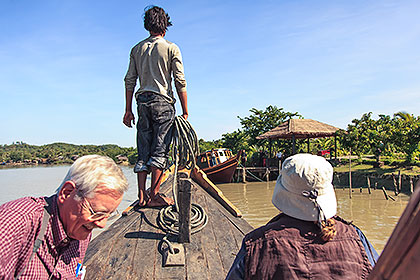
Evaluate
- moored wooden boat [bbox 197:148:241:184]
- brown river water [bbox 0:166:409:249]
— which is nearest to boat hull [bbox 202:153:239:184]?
moored wooden boat [bbox 197:148:241:184]

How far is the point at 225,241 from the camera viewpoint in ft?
9.05

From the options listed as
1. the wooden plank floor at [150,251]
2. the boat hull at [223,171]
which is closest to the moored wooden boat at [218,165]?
the boat hull at [223,171]

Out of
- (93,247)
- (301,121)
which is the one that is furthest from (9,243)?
(301,121)

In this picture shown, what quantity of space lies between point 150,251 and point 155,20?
83.6 inches

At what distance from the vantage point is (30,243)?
1.25 metres

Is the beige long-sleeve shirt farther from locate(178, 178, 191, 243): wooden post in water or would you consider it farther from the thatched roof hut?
the thatched roof hut

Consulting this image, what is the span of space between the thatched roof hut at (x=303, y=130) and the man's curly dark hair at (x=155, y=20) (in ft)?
56.3

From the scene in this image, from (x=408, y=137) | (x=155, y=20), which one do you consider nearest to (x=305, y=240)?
(x=155, y=20)

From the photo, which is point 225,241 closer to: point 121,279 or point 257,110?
point 121,279

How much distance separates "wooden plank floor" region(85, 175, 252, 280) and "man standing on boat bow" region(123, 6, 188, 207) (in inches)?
15.0

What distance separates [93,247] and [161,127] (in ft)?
4.05

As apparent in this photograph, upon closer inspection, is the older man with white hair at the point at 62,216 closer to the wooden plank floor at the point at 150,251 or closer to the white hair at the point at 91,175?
the white hair at the point at 91,175

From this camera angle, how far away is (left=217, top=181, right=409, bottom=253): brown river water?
998 cm

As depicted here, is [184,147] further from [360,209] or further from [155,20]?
[360,209]
